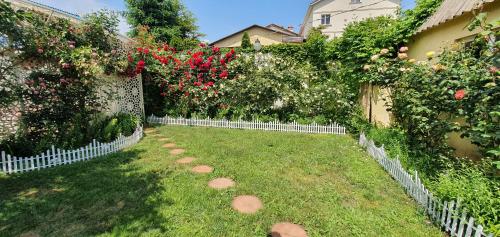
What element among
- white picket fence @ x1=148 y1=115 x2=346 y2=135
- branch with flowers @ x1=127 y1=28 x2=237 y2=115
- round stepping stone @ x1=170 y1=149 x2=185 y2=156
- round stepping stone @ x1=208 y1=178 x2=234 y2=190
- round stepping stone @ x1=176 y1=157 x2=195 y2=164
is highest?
branch with flowers @ x1=127 y1=28 x2=237 y2=115

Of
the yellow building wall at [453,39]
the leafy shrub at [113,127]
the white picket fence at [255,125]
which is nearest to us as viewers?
the yellow building wall at [453,39]

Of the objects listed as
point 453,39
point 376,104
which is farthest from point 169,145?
point 453,39

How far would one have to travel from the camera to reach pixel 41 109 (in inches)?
200

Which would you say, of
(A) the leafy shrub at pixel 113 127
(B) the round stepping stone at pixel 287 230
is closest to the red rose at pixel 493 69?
(B) the round stepping stone at pixel 287 230

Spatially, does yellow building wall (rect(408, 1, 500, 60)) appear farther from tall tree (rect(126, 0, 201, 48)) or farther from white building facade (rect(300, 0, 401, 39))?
tall tree (rect(126, 0, 201, 48))

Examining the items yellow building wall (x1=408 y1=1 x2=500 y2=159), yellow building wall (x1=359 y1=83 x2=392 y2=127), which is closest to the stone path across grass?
yellow building wall (x1=408 y1=1 x2=500 y2=159)

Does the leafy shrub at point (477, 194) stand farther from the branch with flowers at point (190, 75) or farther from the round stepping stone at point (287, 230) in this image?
the branch with flowers at point (190, 75)

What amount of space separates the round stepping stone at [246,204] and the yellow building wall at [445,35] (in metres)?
4.36

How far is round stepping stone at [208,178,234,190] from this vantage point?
3.88 metres

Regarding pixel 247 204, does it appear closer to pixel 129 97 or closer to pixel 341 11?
pixel 129 97

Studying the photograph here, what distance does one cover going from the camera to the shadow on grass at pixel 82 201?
2.73 metres

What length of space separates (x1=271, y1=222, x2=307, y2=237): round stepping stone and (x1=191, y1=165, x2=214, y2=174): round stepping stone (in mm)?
1967

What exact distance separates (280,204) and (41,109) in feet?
17.5

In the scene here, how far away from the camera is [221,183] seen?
158 inches
